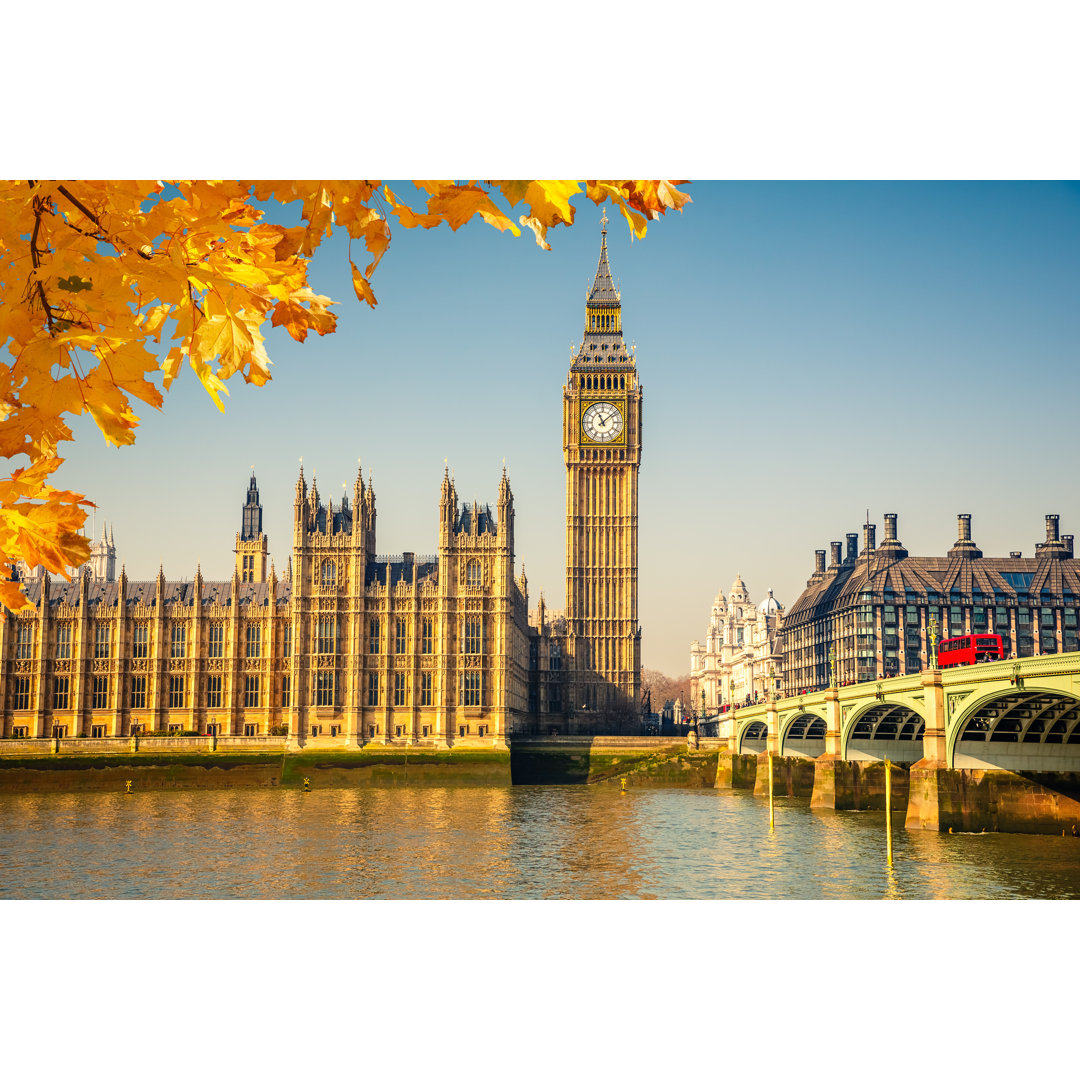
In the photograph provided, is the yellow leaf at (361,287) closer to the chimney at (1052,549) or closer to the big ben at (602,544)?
the chimney at (1052,549)

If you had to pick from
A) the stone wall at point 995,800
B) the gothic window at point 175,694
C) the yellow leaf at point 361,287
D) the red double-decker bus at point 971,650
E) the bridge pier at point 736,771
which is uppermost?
the yellow leaf at point 361,287

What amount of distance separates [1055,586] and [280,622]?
144ft

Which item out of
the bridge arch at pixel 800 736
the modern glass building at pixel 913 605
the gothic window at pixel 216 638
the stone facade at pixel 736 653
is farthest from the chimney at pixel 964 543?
the gothic window at pixel 216 638

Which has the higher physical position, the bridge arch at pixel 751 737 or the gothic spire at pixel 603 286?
the gothic spire at pixel 603 286

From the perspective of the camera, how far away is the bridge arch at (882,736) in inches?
1821

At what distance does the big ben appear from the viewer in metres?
77.8

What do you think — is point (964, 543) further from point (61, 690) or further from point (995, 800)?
point (61, 690)

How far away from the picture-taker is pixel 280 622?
7038 cm

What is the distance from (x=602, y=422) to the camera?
7838cm

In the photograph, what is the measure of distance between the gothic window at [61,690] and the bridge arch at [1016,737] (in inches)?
2007

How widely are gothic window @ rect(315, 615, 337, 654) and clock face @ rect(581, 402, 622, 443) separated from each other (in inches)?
882
